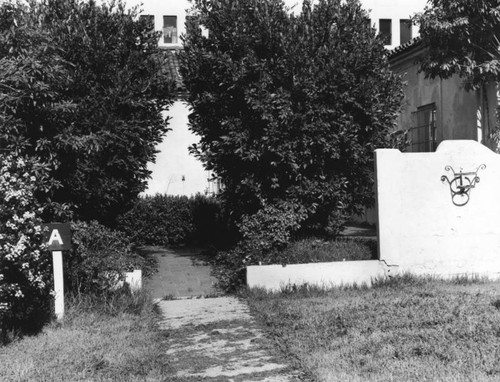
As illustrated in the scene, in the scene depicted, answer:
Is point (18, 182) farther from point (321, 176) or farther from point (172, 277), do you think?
Answer: point (321, 176)

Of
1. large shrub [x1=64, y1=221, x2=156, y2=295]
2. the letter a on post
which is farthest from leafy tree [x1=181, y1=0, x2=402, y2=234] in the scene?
the letter a on post

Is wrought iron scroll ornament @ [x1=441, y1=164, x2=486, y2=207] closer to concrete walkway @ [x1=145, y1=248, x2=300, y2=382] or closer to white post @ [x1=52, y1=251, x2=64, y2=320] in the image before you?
concrete walkway @ [x1=145, y1=248, x2=300, y2=382]

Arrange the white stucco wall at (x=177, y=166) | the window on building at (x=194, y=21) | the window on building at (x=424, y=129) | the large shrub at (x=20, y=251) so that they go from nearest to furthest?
1. the large shrub at (x=20, y=251)
2. the window on building at (x=194, y=21)
3. the window on building at (x=424, y=129)
4. the white stucco wall at (x=177, y=166)

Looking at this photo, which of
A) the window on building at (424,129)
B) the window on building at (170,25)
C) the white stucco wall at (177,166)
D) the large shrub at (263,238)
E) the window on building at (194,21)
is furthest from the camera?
the window on building at (170,25)

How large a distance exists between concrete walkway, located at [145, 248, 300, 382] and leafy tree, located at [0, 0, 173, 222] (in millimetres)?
1879

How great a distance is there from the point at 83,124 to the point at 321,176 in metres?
3.93

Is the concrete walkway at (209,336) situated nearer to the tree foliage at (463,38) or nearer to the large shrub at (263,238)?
the large shrub at (263,238)

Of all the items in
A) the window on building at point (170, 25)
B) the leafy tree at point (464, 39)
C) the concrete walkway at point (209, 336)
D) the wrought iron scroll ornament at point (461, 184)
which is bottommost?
the concrete walkway at point (209, 336)

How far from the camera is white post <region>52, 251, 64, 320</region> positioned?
273 inches

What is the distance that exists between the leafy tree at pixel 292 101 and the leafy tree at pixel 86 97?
97cm

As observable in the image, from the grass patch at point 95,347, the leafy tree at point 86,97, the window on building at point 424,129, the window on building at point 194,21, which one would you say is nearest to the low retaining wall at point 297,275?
the grass patch at point 95,347

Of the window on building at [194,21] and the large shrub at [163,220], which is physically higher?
the window on building at [194,21]

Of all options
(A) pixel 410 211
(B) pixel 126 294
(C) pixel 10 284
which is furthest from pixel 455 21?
(C) pixel 10 284

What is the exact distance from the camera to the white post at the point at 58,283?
6.95 m
